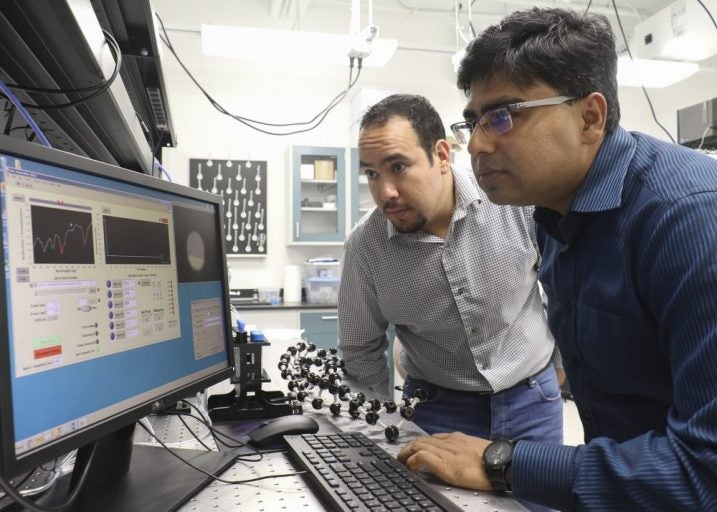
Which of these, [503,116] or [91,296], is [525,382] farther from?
[91,296]

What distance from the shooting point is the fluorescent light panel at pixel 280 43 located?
290 cm

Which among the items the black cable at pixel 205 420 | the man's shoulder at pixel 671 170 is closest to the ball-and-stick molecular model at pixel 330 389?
the black cable at pixel 205 420

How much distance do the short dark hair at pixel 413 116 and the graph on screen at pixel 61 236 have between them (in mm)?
953

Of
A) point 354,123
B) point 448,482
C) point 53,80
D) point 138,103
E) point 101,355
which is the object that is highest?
point 354,123

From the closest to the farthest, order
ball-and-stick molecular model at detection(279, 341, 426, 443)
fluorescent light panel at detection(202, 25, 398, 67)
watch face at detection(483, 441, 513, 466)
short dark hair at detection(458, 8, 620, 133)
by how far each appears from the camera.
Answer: watch face at detection(483, 441, 513, 466) < short dark hair at detection(458, 8, 620, 133) < ball-and-stick molecular model at detection(279, 341, 426, 443) < fluorescent light panel at detection(202, 25, 398, 67)

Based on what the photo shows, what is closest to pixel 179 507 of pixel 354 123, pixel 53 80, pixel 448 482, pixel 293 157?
pixel 448 482

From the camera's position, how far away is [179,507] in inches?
28.4

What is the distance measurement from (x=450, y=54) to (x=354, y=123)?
3.84 feet

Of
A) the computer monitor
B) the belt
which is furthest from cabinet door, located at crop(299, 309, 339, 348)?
the computer monitor

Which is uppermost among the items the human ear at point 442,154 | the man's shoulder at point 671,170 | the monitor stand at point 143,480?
the human ear at point 442,154

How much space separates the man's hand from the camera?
0.79 m

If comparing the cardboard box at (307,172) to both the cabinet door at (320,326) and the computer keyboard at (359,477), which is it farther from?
the computer keyboard at (359,477)

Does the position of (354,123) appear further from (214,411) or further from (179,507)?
(179,507)

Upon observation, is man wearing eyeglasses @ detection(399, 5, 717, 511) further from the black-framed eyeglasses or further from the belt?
the belt
